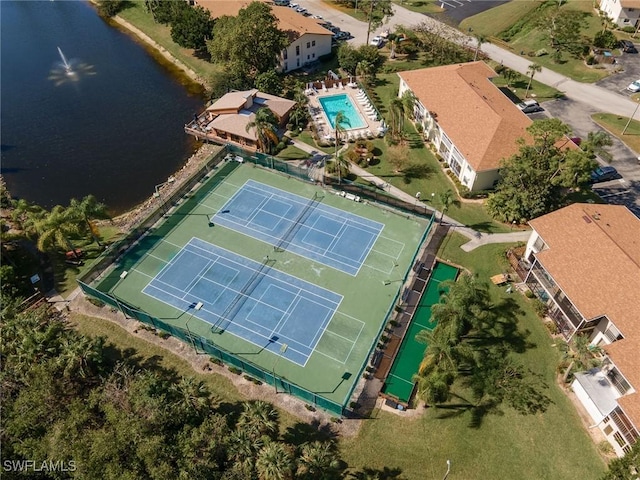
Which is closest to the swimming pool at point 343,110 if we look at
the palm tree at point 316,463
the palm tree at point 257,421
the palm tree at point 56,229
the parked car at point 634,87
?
the palm tree at point 56,229

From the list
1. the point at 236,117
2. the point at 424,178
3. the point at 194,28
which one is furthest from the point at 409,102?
the point at 194,28

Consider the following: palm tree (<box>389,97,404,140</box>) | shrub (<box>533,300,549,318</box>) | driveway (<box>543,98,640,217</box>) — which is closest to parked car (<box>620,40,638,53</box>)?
driveway (<box>543,98,640,217</box>)

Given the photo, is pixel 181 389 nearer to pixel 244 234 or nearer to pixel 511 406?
pixel 244 234

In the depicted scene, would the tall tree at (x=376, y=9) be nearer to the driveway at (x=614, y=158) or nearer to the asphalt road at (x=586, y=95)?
the asphalt road at (x=586, y=95)

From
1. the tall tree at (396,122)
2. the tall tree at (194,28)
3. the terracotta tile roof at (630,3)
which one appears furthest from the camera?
the tall tree at (194,28)

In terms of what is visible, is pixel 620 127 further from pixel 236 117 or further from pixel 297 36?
pixel 236 117

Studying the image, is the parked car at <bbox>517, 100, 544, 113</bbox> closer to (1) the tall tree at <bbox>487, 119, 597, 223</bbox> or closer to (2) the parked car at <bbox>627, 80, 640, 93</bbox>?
(2) the parked car at <bbox>627, 80, 640, 93</bbox>

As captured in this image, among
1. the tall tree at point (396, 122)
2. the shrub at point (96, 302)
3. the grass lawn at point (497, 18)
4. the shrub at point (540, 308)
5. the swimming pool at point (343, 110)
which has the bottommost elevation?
the shrub at point (96, 302)
